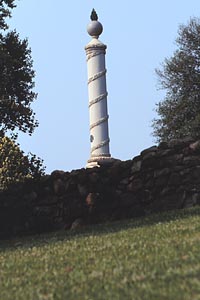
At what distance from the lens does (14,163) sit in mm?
34125

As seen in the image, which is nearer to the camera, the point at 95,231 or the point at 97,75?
the point at 95,231

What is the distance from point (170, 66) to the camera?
51.4 metres

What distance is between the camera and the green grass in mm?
8562

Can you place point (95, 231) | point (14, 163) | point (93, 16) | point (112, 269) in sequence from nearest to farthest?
point (112, 269) < point (95, 231) < point (14, 163) < point (93, 16)

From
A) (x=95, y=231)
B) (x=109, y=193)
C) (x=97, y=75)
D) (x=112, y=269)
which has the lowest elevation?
(x=112, y=269)

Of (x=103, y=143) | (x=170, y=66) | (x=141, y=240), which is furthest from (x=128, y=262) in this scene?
(x=170, y=66)

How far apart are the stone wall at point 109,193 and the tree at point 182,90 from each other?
22106mm

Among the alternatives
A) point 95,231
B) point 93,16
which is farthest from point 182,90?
point 95,231

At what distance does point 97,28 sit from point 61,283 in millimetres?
29021

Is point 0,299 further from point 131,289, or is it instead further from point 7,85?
point 7,85

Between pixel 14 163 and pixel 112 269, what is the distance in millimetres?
24110

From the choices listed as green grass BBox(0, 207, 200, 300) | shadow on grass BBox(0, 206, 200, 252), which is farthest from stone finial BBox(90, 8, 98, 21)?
green grass BBox(0, 207, 200, 300)

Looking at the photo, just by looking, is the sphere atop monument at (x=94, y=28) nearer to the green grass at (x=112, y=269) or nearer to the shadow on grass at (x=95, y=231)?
the shadow on grass at (x=95, y=231)

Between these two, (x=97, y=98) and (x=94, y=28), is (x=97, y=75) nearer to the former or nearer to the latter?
(x=97, y=98)
